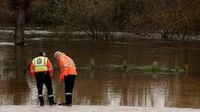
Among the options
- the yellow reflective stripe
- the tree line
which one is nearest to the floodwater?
the yellow reflective stripe

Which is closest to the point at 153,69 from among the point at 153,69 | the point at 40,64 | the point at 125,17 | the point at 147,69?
the point at 153,69

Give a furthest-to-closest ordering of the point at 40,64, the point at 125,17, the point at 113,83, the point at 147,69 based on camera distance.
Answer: the point at 125,17
the point at 147,69
the point at 113,83
the point at 40,64

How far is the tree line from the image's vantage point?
53312mm

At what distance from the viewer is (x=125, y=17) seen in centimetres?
7212

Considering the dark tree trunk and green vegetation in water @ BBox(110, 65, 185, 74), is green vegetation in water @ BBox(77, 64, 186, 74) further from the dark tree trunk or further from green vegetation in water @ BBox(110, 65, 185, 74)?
the dark tree trunk

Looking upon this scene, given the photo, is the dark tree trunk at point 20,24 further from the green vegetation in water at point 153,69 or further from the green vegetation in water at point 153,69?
the green vegetation in water at point 153,69

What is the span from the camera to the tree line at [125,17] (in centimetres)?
5331

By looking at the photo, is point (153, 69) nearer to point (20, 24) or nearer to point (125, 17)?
point (20, 24)

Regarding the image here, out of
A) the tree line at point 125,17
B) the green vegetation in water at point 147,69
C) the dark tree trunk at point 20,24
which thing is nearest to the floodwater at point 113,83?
the green vegetation in water at point 147,69

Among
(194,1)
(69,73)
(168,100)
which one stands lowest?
(168,100)

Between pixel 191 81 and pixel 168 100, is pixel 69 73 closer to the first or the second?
pixel 168 100

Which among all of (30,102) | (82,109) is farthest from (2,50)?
(82,109)

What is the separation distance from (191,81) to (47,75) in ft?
41.1

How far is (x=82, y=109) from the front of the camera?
54.8 feet
